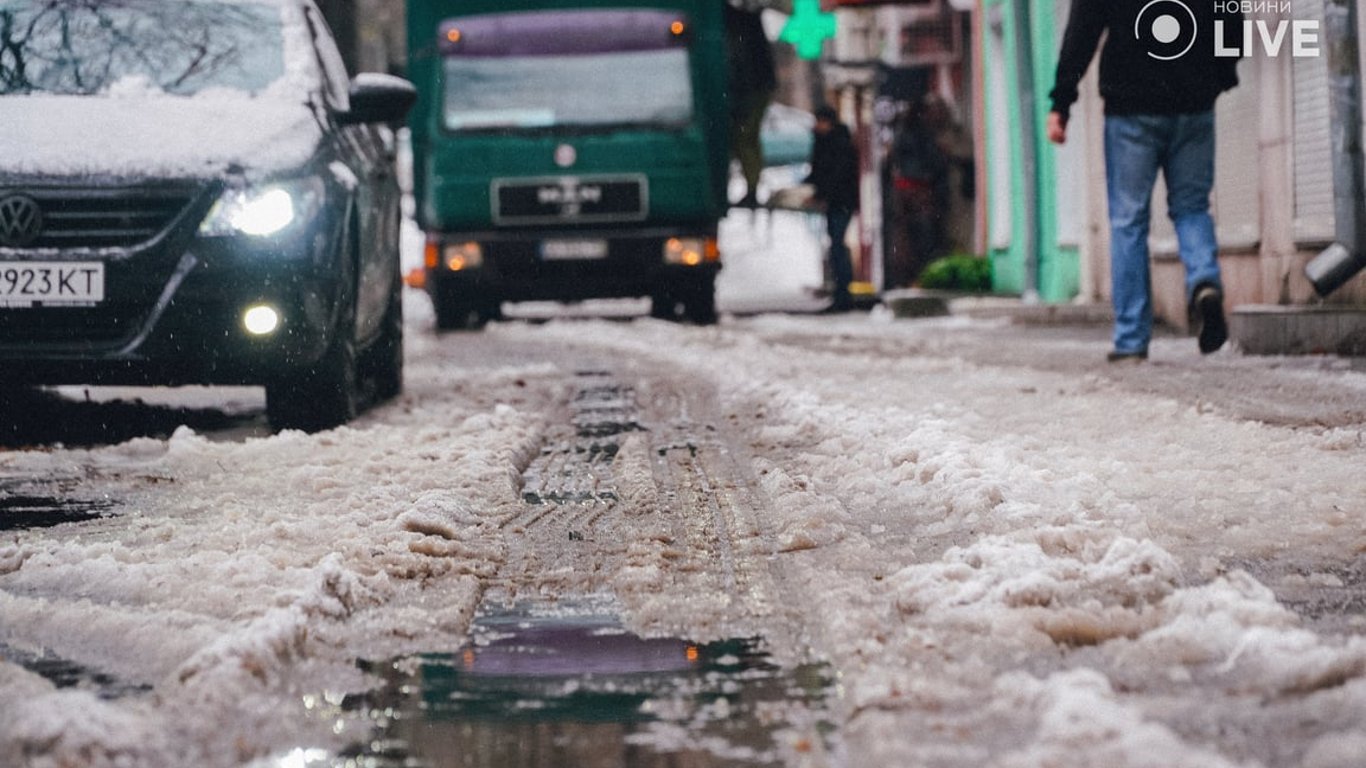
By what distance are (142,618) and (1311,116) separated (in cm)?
900

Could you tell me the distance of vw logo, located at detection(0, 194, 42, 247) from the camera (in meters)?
7.06

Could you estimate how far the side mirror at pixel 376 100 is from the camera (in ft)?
27.6

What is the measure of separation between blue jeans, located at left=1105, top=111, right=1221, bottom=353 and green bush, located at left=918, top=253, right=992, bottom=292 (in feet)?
35.7

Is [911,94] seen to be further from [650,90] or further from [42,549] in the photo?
[42,549]

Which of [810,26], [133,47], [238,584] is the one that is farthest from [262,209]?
[810,26]

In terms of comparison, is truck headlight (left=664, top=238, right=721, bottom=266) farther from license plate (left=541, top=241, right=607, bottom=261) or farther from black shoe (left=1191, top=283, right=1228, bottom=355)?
black shoe (left=1191, top=283, right=1228, bottom=355)

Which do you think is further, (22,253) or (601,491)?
(22,253)

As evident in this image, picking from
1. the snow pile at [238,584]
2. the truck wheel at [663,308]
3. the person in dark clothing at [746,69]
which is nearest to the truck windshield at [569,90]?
the person in dark clothing at [746,69]

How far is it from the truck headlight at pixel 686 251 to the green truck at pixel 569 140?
0.04ft

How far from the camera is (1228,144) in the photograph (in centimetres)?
1287

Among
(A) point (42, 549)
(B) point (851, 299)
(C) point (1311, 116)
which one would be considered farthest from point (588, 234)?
(A) point (42, 549)

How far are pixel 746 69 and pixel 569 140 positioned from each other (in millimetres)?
3486

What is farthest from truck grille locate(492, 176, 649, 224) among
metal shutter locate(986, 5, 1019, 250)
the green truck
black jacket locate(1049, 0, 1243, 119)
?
black jacket locate(1049, 0, 1243, 119)

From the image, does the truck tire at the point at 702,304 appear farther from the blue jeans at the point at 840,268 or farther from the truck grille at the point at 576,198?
the blue jeans at the point at 840,268
